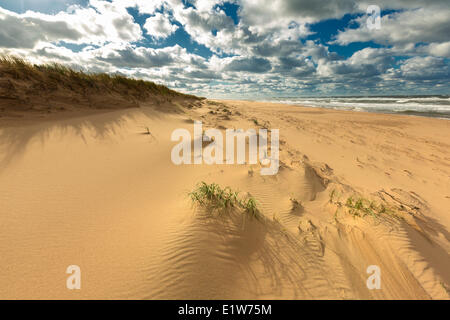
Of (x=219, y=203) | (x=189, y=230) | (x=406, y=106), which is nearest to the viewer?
(x=189, y=230)

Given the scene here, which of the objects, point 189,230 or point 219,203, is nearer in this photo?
point 189,230

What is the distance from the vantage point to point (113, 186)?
9.77 ft

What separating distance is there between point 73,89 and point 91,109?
978 millimetres

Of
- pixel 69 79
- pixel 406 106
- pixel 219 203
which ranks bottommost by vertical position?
pixel 219 203

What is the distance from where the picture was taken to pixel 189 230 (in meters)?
2.01

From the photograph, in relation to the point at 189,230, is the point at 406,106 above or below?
above

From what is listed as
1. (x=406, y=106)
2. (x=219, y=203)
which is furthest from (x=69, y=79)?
(x=406, y=106)

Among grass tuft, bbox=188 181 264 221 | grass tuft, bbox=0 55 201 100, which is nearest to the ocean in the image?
grass tuft, bbox=188 181 264 221

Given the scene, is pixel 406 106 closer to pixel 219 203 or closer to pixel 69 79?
pixel 219 203

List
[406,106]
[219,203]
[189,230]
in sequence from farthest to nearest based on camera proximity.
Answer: [406,106]
[219,203]
[189,230]

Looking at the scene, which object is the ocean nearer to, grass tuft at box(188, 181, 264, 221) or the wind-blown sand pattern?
the wind-blown sand pattern

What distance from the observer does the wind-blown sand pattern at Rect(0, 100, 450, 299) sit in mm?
1660
